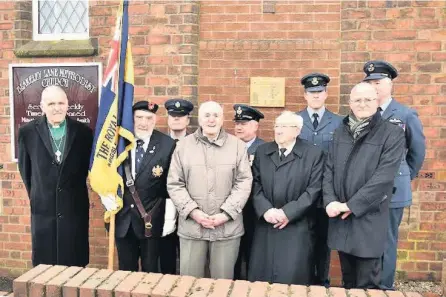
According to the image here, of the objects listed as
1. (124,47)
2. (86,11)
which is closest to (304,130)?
(124,47)

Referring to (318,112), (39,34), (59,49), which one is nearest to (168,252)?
(318,112)

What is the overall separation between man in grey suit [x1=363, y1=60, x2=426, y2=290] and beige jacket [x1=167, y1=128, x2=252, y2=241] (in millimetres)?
1118

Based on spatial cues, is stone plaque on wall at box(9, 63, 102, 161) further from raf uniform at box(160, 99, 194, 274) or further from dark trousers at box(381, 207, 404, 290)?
dark trousers at box(381, 207, 404, 290)

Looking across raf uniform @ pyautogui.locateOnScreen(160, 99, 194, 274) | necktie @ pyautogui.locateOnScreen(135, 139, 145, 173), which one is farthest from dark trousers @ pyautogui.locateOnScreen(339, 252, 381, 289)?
necktie @ pyautogui.locateOnScreen(135, 139, 145, 173)

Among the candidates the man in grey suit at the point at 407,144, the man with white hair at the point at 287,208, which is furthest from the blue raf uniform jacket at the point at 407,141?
the man with white hair at the point at 287,208

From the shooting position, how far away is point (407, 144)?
357 centimetres

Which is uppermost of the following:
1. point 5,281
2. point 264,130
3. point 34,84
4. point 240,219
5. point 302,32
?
point 302,32

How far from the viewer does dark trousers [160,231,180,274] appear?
370cm

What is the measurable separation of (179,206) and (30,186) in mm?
1343

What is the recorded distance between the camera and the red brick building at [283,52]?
4164mm

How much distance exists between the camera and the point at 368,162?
10.1 ft

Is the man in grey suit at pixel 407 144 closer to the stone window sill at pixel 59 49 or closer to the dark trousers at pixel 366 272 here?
the dark trousers at pixel 366 272

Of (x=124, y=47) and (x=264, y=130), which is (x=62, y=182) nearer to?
(x=124, y=47)

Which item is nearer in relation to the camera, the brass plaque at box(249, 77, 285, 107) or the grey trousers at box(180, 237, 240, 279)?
the grey trousers at box(180, 237, 240, 279)
